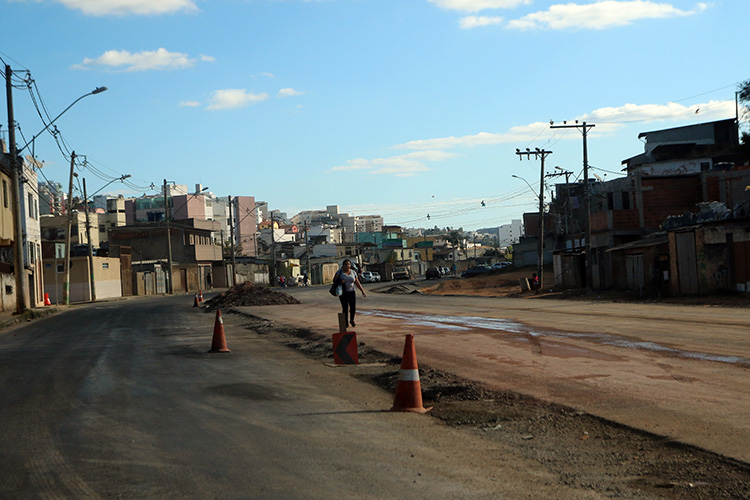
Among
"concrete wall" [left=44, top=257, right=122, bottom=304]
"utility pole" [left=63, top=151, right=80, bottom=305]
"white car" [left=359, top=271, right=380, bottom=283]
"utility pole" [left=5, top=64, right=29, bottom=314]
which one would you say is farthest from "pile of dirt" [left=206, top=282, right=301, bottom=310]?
"white car" [left=359, top=271, right=380, bottom=283]

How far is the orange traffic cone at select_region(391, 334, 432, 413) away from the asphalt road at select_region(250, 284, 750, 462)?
1.56 m

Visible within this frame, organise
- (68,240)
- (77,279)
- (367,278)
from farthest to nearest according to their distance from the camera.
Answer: (367,278) < (77,279) < (68,240)

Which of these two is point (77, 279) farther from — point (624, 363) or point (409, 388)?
point (409, 388)

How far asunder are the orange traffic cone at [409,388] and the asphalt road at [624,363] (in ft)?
5.13

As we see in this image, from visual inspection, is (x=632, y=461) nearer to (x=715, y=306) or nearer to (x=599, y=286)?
(x=715, y=306)

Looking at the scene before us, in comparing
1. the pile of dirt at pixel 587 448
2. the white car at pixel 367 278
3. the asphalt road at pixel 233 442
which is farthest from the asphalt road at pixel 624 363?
the white car at pixel 367 278

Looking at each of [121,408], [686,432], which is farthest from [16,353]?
[686,432]

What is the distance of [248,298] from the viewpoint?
4300 centimetres

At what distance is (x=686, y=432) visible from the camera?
669cm

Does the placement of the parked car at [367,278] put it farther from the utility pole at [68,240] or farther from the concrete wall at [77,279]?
the utility pole at [68,240]

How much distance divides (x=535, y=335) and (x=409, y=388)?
9065mm

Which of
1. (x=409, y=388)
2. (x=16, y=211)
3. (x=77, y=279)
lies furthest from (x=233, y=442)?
(x=77, y=279)

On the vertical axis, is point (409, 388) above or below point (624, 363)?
above

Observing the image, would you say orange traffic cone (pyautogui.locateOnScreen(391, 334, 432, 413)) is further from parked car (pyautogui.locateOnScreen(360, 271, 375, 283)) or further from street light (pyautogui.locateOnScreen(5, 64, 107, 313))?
parked car (pyautogui.locateOnScreen(360, 271, 375, 283))
